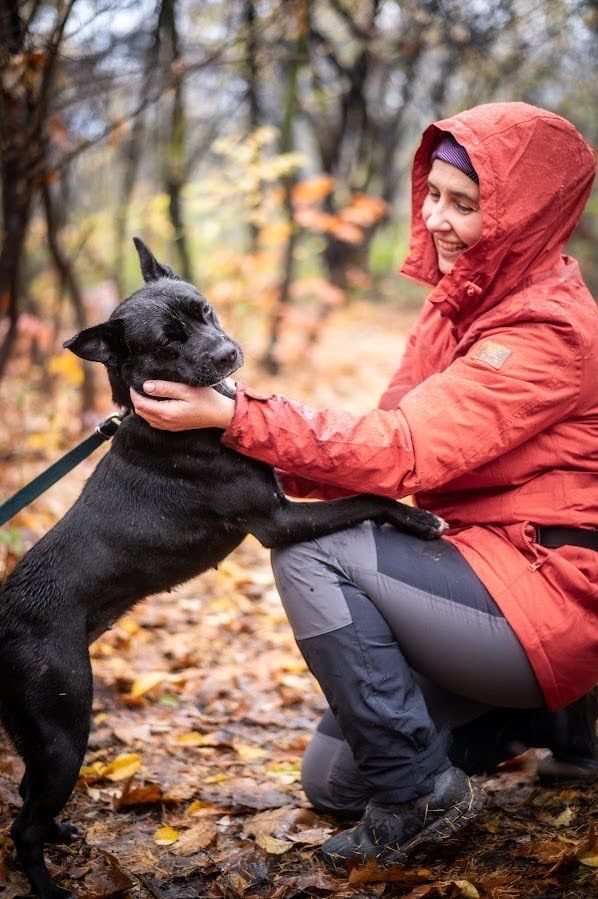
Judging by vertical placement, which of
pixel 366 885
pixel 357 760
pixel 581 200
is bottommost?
pixel 366 885

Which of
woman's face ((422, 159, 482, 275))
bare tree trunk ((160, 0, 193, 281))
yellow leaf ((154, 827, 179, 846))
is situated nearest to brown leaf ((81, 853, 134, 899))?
yellow leaf ((154, 827, 179, 846))

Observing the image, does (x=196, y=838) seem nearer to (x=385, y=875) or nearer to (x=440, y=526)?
(x=385, y=875)

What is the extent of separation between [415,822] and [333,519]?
95 centimetres

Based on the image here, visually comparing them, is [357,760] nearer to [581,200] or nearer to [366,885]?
[366,885]

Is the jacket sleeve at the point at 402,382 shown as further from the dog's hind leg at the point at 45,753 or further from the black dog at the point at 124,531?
the dog's hind leg at the point at 45,753

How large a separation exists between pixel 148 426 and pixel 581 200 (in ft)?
5.15

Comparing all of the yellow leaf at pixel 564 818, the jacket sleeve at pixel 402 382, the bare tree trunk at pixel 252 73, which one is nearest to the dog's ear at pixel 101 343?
the jacket sleeve at pixel 402 382

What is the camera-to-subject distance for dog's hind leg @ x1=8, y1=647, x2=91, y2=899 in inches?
100

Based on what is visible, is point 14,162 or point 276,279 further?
point 276,279

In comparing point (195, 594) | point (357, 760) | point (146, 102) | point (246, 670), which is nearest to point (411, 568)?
point (357, 760)

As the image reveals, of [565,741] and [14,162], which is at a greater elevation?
[14,162]

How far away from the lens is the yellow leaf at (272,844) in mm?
2742

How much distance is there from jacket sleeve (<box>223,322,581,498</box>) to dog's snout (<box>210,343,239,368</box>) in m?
0.23

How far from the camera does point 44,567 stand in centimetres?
267
